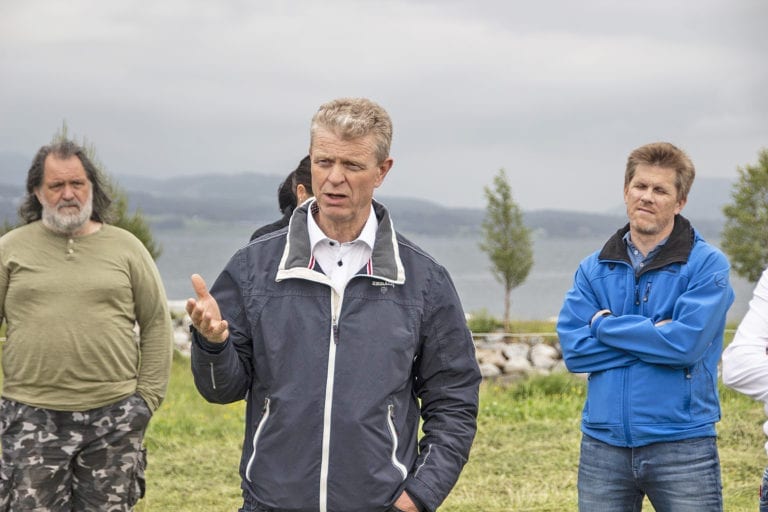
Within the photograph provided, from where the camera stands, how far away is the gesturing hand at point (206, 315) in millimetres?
2299

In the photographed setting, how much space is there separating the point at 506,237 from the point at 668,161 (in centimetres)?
1384

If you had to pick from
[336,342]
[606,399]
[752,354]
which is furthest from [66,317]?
[752,354]

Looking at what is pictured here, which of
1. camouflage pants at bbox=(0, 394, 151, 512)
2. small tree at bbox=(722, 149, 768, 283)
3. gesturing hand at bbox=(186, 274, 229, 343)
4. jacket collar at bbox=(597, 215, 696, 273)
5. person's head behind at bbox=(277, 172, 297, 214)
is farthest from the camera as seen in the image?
small tree at bbox=(722, 149, 768, 283)

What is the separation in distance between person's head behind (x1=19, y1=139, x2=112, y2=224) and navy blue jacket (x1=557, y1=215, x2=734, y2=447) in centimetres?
222

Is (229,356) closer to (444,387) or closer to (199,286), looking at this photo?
(199,286)

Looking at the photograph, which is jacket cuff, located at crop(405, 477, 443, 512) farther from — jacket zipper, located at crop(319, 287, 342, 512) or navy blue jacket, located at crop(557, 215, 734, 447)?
navy blue jacket, located at crop(557, 215, 734, 447)

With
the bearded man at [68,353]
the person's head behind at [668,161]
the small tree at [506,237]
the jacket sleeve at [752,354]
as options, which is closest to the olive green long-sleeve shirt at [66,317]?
the bearded man at [68,353]

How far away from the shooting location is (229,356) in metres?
2.42

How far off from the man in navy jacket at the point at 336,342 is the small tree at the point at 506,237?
1463 centimetres

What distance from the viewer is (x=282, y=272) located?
8.12 feet

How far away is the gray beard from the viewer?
413 cm

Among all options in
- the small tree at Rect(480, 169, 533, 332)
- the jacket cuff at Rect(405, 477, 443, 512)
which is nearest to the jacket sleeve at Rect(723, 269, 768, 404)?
the jacket cuff at Rect(405, 477, 443, 512)

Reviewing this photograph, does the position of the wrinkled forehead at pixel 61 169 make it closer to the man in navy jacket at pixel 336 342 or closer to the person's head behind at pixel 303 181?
the person's head behind at pixel 303 181

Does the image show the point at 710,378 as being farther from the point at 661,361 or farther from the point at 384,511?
the point at 384,511
